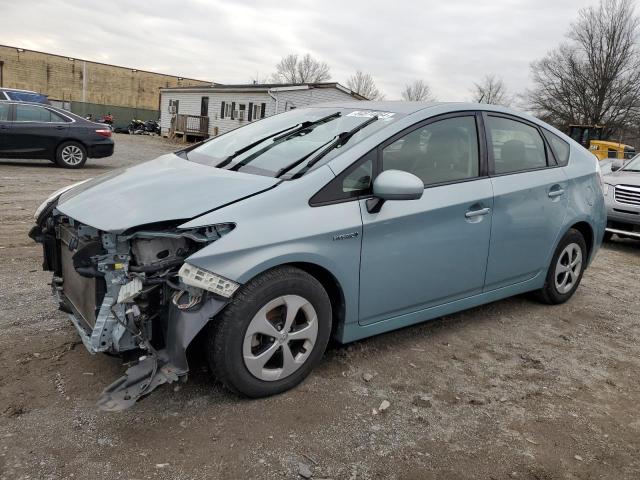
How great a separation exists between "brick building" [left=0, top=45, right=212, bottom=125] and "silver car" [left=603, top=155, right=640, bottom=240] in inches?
1841

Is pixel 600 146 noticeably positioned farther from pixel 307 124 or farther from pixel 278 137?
pixel 278 137

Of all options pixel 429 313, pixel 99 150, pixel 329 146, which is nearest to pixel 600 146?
pixel 99 150

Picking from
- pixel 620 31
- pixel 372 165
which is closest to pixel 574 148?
pixel 372 165

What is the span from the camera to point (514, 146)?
415 centimetres

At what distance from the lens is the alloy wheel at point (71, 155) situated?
12672 millimetres

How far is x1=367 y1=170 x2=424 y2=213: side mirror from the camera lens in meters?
3.01

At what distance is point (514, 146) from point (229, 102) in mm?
29146

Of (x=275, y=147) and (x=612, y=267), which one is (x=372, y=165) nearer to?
(x=275, y=147)

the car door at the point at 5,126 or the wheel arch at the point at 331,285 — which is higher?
the car door at the point at 5,126

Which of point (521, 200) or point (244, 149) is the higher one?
point (244, 149)

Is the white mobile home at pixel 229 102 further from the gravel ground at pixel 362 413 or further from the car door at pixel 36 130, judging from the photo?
the gravel ground at pixel 362 413

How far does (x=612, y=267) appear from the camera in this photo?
262 inches

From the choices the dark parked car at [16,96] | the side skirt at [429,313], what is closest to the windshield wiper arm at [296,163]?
the side skirt at [429,313]

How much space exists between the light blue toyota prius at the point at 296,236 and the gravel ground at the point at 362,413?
0.80 feet
